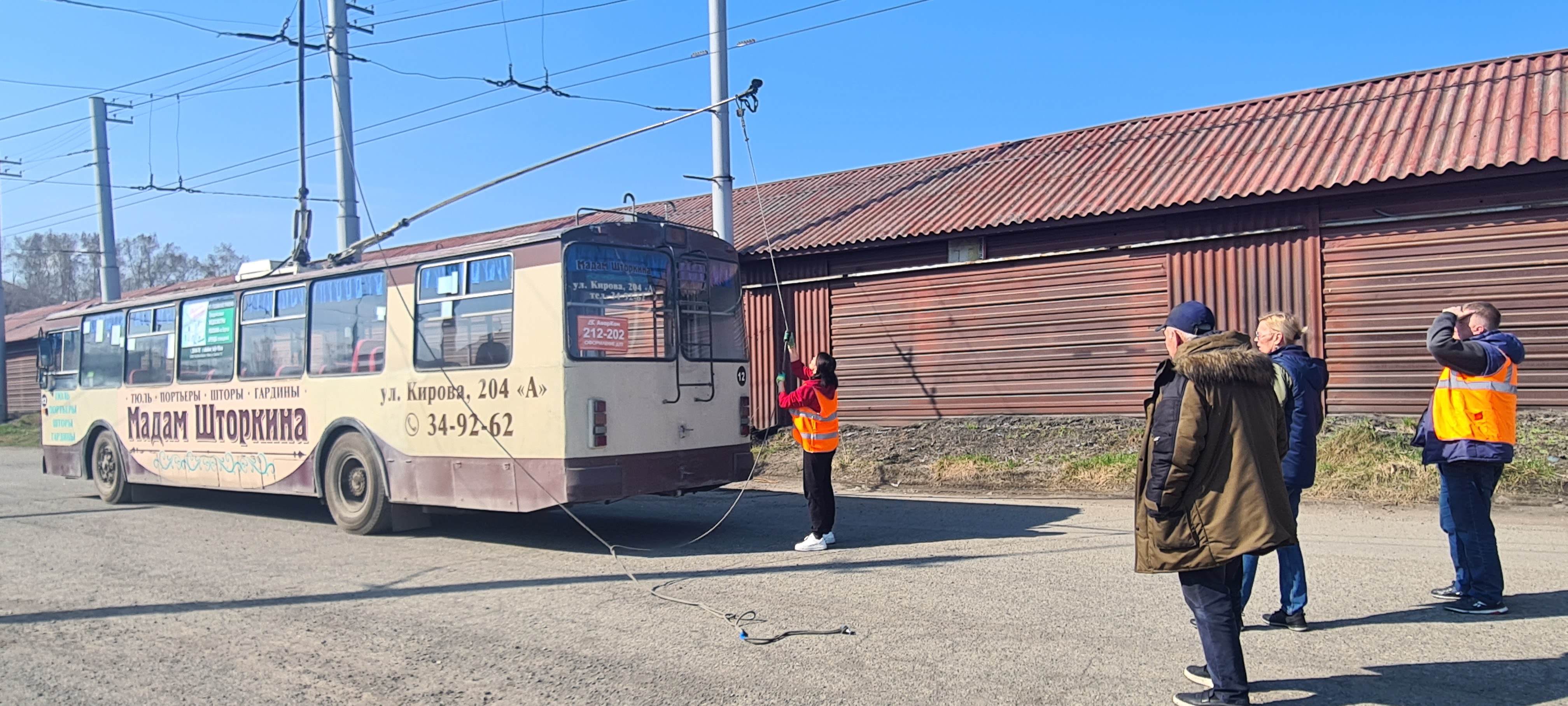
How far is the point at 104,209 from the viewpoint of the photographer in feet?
91.2

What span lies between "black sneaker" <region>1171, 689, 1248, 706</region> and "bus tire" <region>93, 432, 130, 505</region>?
13.4 m

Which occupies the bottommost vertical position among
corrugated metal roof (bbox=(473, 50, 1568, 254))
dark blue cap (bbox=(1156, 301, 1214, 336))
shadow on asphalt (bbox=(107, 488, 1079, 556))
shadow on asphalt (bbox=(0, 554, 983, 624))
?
shadow on asphalt (bbox=(107, 488, 1079, 556))

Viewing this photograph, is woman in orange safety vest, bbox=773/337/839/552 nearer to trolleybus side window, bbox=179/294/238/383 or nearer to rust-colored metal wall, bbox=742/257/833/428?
trolleybus side window, bbox=179/294/238/383

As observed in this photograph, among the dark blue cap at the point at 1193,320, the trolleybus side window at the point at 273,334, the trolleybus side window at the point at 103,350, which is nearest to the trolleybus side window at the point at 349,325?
the trolleybus side window at the point at 273,334

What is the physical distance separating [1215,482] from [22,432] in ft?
113

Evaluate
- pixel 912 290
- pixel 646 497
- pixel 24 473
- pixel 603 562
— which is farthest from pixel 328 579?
pixel 24 473

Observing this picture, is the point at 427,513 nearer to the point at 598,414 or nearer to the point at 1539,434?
the point at 598,414

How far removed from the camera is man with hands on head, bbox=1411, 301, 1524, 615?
5.79 metres

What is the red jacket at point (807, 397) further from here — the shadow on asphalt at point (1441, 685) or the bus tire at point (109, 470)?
the bus tire at point (109, 470)

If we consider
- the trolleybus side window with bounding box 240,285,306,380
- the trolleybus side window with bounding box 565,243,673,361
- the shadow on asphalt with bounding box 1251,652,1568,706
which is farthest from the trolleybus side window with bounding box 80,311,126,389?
the shadow on asphalt with bounding box 1251,652,1568,706

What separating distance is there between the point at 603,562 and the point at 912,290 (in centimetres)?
881

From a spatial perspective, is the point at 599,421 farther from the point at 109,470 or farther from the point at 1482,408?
the point at 109,470

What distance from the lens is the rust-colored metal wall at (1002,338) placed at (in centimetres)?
1405

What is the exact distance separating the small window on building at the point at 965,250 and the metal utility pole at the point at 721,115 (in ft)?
10.9
